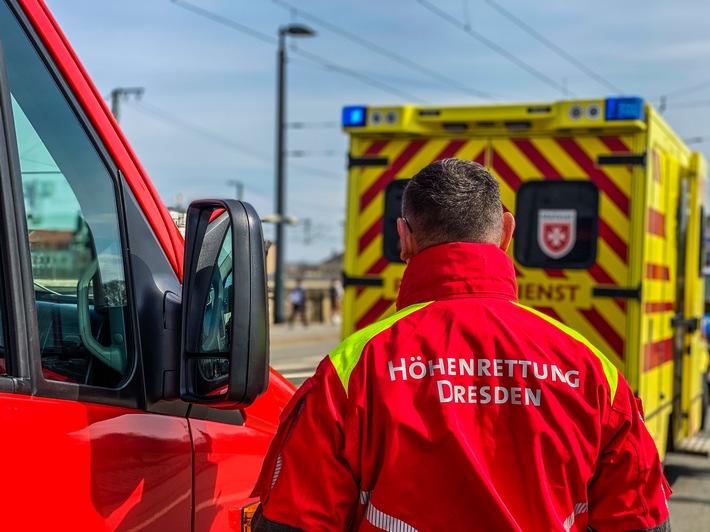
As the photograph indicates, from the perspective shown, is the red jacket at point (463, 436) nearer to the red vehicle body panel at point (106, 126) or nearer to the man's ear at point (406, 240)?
the man's ear at point (406, 240)

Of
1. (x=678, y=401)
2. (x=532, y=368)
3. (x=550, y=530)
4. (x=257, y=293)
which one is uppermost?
(x=257, y=293)

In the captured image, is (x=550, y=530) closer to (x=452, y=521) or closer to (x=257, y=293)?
(x=452, y=521)

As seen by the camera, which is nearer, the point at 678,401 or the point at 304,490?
the point at 304,490

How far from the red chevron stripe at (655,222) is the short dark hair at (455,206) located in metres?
4.16

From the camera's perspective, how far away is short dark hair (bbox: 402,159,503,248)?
1965 millimetres

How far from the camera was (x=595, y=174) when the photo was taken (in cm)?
600

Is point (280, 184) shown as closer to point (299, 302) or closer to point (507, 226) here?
point (299, 302)

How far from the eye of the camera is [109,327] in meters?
2.10

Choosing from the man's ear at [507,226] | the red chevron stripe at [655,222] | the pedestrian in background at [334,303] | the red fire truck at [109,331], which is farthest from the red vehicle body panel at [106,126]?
the pedestrian in background at [334,303]

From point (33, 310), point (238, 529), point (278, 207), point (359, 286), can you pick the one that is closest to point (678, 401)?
point (359, 286)

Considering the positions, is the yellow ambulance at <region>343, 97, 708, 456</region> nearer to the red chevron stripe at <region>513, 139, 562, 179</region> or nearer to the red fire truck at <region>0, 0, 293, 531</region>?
the red chevron stripe at <region>513, 139, 562, 179</region>

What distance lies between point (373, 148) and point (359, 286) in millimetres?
898

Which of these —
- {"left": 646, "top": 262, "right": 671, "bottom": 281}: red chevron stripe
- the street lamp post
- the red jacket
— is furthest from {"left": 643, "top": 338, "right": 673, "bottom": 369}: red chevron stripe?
the street lamp post

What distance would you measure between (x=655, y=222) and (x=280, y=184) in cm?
2292
